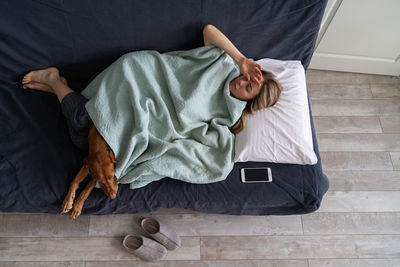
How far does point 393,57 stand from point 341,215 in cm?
108

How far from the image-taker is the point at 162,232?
1.56 m

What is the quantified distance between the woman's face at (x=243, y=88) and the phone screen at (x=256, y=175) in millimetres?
340

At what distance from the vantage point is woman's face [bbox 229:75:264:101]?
53.3 inches

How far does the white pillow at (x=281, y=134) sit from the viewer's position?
137 cm

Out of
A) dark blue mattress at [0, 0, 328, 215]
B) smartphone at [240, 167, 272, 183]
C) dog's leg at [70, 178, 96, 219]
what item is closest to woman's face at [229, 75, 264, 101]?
dark blue mattress at [0, 0, 328, 215]

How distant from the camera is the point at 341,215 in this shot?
68.0 inches

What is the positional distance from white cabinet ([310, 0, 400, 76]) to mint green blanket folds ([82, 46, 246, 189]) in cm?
78

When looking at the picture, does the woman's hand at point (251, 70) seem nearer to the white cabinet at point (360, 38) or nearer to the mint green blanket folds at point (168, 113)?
the mint green blanket folds at point (168, 113)

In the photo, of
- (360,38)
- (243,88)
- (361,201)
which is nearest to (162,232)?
(243,88)

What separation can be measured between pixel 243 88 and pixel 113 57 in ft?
2.20

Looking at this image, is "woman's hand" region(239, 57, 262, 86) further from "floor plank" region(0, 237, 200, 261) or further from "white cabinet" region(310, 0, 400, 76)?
"floor plank" region(0, 237, 200, 261)

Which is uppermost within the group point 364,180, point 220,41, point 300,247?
point 220,41

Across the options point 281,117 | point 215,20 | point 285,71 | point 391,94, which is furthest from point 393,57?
point 215,20

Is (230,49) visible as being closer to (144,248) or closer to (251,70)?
(251,70)
